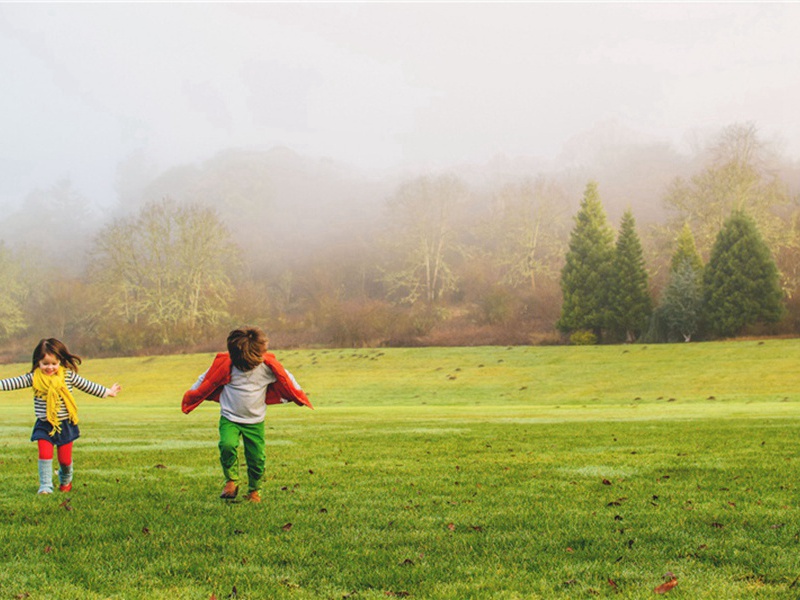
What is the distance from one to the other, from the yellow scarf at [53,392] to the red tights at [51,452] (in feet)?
0.52

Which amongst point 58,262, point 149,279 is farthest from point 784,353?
point 58,262

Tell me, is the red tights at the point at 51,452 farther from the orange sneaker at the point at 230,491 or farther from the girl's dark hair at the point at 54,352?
the orange sneaker at the point at 230,491

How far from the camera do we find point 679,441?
13523 millimetres

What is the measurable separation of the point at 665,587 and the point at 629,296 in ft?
188

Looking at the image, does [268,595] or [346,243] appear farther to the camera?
[346,243]

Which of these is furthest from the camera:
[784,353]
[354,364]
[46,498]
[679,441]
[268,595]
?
[354,364]

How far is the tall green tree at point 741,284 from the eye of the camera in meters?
54.4

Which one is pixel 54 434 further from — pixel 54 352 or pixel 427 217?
pixel 427 217

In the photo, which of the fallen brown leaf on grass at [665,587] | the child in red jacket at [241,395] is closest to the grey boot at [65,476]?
the child in red jacket at [241,395]

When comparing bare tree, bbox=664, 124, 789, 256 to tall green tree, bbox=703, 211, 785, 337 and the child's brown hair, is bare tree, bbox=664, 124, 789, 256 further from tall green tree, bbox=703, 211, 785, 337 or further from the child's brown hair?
the child's brown hair

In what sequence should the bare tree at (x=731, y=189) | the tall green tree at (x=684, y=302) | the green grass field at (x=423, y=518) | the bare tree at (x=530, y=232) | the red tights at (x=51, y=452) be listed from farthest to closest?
the bare tree at (x=530, y=232) < the bare tree at (x=731, y=189) < the tall green tree at (x=684, y=302) < the red tights at (x=51, y=452) < the green grass field at (x=423, y=518)

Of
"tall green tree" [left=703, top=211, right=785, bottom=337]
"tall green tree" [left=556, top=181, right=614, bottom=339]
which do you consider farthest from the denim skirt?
"tall green tree" [left=556, top=181, right=614, bottom=339]

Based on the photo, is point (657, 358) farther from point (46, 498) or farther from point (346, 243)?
point (346, 243)

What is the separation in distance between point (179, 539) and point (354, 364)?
50.0m
